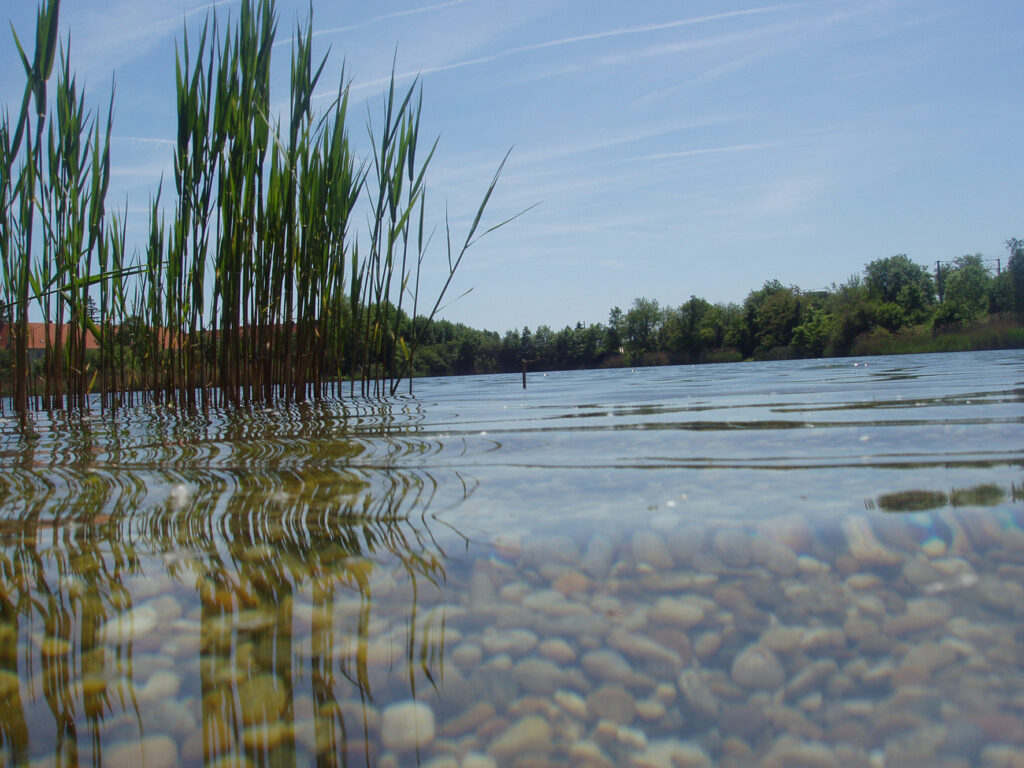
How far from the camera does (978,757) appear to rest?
0.48 m

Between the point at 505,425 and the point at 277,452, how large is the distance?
1.05 m

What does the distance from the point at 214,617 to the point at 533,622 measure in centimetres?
36

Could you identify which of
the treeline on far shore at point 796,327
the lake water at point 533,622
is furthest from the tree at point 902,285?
the lake water at point 533,622

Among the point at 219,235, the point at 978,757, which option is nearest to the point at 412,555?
the point at 978,757

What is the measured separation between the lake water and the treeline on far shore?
29.0m

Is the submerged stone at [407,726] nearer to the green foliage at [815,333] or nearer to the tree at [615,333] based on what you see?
the green foliage at [815,333]

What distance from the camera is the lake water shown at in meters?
0.53

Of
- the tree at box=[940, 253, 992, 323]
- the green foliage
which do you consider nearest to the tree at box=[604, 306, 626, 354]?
the green foliage

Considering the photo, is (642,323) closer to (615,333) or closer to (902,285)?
(615,333)

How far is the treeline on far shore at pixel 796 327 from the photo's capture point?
36.8 meters

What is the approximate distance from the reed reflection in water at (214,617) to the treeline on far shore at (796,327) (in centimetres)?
2903

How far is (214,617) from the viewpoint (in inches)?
28.8

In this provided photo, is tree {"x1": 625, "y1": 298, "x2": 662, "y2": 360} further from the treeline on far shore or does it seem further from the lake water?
the lake water

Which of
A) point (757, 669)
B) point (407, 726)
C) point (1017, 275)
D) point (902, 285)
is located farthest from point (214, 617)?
point (902, 285)
